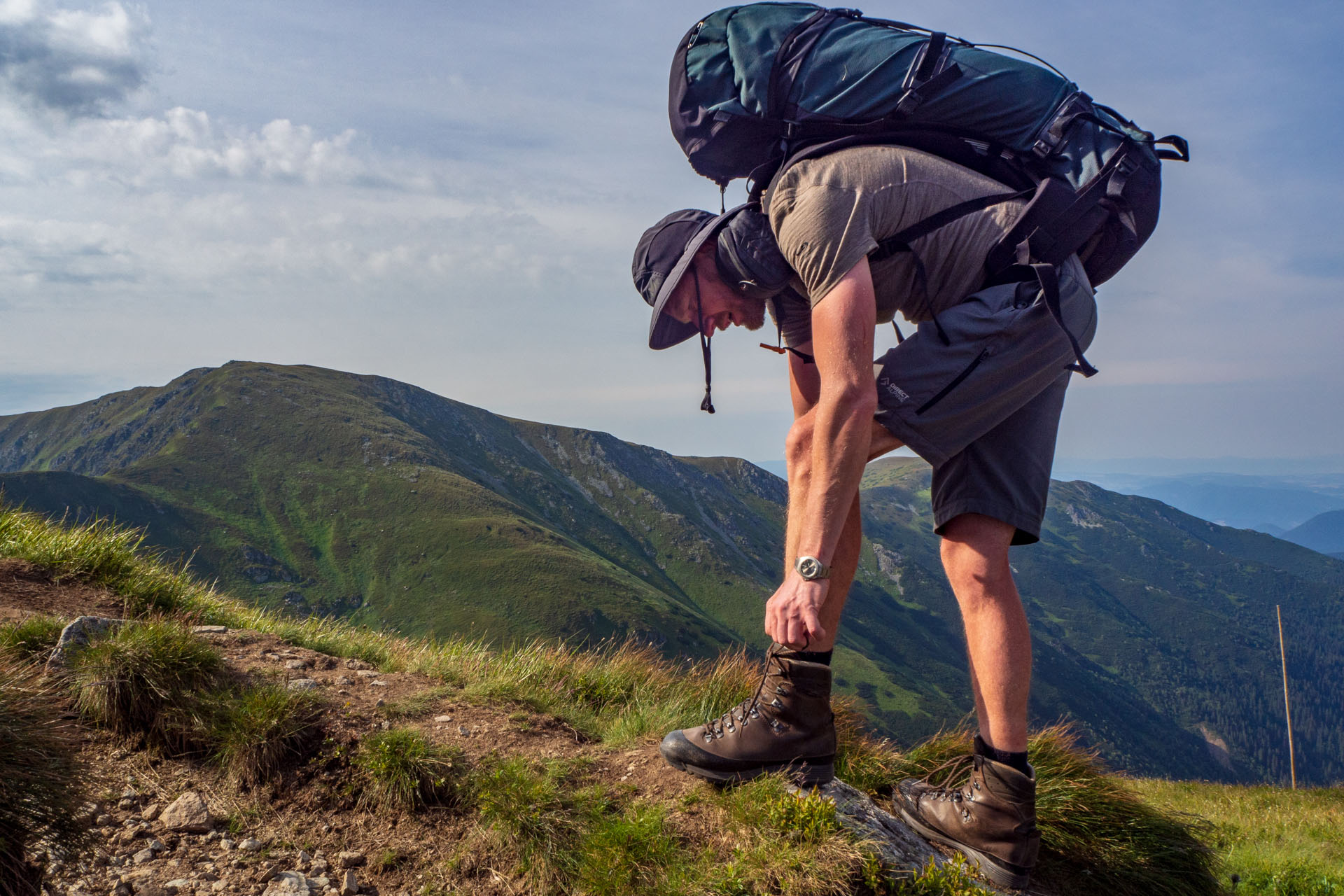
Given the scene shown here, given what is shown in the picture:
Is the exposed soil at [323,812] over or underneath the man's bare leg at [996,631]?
underneath

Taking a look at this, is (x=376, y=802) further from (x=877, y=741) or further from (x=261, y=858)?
(x=877, y=741)

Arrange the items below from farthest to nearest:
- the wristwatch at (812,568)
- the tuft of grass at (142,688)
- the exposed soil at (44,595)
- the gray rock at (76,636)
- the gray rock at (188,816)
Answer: the exposed soil at (44,595)
the gray rock at (76,636)
the tuft of grass at (142,688)
the gray rock at (188,816)
the wristwatch at (812,568)

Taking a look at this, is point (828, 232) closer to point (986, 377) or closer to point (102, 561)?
point (986, 377)

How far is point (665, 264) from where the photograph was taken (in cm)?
380

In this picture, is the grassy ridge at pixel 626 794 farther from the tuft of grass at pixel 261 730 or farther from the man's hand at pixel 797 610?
the man's hand at pixel 797 610

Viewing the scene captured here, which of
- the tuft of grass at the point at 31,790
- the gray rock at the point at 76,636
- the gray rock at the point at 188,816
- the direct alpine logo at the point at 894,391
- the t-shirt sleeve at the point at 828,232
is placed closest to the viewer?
the tuft of grass at the point at 31,790

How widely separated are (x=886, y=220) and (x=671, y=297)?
1063mm

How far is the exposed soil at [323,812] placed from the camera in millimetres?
3248

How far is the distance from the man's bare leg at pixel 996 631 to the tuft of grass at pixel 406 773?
8.50ft

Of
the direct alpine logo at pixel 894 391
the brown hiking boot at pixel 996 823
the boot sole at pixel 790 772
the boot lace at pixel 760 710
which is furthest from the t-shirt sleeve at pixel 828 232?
the brown hiking boot at pixel 996 823

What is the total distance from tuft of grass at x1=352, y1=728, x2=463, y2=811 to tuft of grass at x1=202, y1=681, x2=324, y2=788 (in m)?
0.40

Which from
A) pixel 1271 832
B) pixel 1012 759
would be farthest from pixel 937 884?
pixel 1271 832

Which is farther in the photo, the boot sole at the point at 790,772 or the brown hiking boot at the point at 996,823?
the boot sole at the point at 790,772

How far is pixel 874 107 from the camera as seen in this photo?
3225mm
